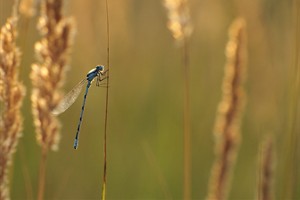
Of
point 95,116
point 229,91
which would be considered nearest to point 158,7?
point 95,116

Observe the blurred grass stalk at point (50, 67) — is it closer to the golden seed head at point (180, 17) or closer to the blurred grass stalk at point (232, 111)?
the golden seed head at point (180, 17)

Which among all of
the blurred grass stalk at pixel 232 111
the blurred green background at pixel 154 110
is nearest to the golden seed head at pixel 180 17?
the blurred grass stalk at pixel 232 111

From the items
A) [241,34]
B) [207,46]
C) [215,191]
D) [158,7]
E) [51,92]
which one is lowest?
[215,191]

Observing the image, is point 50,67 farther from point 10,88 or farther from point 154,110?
point 154,110

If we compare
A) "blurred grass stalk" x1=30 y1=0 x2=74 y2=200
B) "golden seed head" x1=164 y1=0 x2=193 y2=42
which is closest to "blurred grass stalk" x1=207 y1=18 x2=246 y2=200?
"golden seed head" x1=164 y1=0 x2=193 y2=42

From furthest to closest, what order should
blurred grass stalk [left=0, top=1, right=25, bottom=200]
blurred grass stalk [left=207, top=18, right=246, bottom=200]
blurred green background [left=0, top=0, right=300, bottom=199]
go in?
blurred green background [left=0, top=0, right=300, bottom=199]
blurred grass stalk [left=207, top=18, right=246, bottom=200]
blurred grass stalk [left=0, top=1, right=25, bottom=200]

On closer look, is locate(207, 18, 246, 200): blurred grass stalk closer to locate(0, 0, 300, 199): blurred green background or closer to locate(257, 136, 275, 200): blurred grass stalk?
locate(257, 136, 275, 200): blurred grass stalk

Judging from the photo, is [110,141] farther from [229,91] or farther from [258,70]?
[229,91]

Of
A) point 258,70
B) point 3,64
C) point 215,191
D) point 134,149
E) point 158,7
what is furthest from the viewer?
point 158,7
